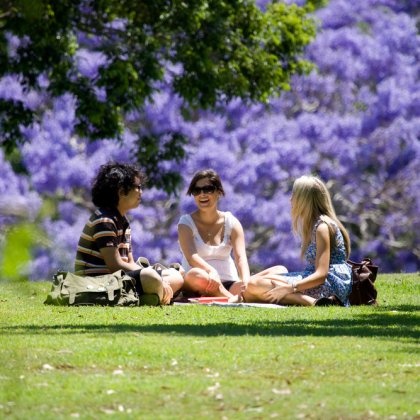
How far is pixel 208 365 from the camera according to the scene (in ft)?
18.9

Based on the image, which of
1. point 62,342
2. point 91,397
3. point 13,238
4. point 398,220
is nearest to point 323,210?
point 62,342

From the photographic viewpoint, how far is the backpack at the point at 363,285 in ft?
31.4

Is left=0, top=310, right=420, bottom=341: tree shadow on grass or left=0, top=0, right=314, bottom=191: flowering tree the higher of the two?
left=0, top=0, right=314, bottom=191: flowering tree

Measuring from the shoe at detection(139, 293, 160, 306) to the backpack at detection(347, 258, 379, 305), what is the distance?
5.49 feet

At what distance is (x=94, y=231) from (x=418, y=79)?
974 inches

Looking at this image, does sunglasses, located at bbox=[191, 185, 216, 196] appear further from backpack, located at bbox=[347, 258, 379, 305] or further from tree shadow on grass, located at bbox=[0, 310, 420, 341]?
tree shadow on grass, located at bbox=[0, 310, 420, 341]

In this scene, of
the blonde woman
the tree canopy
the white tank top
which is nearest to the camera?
the blonde woman

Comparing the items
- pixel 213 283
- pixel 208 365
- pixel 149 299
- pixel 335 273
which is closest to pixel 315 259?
pixel 335 273

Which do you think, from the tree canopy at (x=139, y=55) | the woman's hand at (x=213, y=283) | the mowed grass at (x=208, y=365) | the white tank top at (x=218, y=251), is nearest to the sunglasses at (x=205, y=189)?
the white tank top at (x=218, y=251)

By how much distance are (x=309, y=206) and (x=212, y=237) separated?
1617 mm

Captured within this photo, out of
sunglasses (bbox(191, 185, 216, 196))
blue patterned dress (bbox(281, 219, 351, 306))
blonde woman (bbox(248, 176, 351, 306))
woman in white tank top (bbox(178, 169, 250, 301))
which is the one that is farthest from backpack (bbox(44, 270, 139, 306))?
sunglasses (bbox(191, 185, 216, 196))

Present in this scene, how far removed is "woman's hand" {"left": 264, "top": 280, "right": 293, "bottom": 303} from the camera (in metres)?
9.59

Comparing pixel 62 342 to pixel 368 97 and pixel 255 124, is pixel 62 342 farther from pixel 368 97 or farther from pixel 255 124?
pixel 368 97

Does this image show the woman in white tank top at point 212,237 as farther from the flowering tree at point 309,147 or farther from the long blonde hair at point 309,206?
the flowering tree at point 309,147
